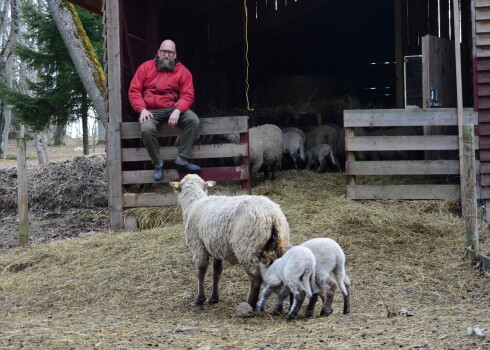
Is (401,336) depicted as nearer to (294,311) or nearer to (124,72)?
(294,311)

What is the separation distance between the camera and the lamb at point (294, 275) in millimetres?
5465

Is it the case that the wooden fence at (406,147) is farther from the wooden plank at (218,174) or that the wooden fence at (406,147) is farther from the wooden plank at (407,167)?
the wooden plank at (218,174)

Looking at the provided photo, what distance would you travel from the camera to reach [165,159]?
997 cm

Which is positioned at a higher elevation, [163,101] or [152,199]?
[163,101]

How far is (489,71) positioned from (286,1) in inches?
300

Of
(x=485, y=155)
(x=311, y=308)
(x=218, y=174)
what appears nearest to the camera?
(x=311, y=308)

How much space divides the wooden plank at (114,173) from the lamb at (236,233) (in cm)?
351

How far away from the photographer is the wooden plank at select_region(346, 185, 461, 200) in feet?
31.4

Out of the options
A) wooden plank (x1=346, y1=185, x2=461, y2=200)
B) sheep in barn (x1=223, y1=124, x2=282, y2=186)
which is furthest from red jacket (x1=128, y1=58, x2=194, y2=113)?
wooden plank (x1=346, y1=185, x2=461, y2=200)

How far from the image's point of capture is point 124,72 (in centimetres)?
1049

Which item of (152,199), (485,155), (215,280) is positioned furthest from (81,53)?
(215,280)

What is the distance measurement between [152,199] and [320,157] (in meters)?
4.13

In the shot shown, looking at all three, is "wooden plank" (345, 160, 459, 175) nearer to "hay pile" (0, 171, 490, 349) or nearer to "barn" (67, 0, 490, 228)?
"barn" (67, 0, 490, 228)

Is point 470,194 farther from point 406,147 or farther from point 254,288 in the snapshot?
point 254,288
